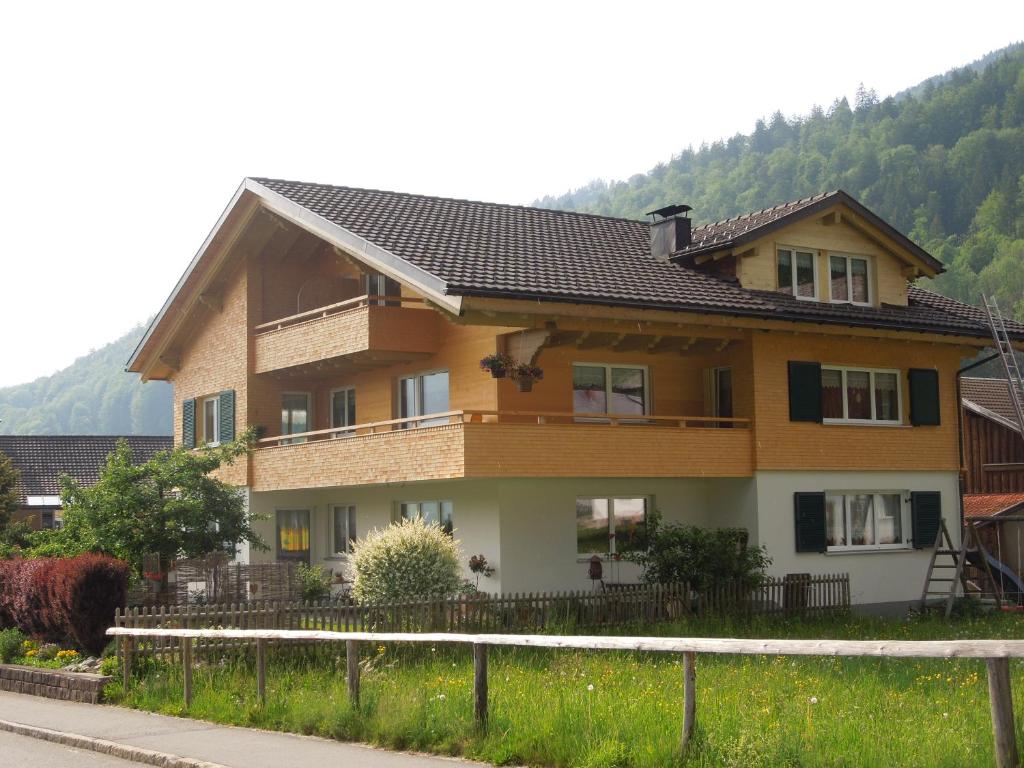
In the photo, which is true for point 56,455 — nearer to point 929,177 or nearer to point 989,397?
point 989,397

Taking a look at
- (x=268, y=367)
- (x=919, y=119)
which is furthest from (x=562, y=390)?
(x=919, y=119)

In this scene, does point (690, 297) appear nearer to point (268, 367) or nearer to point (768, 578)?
point (768, 578)

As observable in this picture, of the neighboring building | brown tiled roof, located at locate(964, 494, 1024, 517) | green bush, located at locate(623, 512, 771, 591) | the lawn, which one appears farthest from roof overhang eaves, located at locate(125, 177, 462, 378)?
the neighboring building

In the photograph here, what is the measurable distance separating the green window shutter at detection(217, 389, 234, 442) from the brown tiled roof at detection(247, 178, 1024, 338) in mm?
5712

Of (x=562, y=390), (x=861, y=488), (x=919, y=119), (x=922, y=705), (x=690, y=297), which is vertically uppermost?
(x=919, y=119)

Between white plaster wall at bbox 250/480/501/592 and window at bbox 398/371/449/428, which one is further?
window at bbox 398/371/449/428

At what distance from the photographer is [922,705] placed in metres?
12.3

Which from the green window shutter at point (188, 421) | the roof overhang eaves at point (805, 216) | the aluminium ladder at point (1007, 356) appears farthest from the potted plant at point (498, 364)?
the green window shutter at point (188, 421)

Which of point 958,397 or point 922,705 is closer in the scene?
point 922,705

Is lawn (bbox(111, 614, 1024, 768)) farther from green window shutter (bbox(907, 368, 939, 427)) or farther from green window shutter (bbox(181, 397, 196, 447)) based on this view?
green window shutter (bbox(181, 397, 196, 447))

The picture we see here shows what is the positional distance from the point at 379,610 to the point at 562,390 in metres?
9.46

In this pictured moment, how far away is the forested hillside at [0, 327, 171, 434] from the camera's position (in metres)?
154

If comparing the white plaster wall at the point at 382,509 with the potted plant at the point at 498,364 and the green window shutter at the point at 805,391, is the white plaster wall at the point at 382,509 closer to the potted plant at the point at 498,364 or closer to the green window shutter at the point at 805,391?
the potted plant at the point at 498,364

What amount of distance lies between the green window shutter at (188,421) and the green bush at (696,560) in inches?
611
